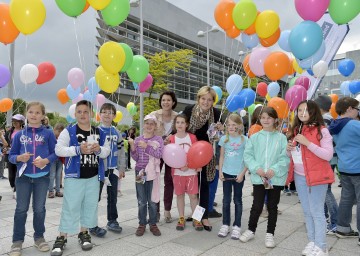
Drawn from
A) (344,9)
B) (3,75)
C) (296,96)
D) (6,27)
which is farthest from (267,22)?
(3,75)

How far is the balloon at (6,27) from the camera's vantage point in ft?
13.1

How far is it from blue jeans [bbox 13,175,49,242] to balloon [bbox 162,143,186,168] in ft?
4.76

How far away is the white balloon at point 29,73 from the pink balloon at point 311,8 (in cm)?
474

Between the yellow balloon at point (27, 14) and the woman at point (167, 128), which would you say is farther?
the woman at point (167, 128)

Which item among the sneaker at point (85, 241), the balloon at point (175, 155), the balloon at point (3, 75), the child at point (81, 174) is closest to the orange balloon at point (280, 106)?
the balloon at point (175, 155)

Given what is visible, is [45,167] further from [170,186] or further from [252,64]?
[252,64]

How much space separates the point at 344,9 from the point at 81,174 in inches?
152

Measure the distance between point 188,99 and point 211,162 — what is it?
144ft

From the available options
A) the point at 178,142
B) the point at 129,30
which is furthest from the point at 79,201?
the point at 129,30

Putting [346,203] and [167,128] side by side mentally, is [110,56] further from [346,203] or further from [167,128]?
[346,203]

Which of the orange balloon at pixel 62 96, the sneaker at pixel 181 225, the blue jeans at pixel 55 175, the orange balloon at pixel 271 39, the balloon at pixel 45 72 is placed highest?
the orange balloon at pixel 271 39

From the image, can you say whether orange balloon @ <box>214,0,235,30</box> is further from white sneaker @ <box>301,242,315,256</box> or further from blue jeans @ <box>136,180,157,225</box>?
white sneaker @ <box>301,242,315,256</box>

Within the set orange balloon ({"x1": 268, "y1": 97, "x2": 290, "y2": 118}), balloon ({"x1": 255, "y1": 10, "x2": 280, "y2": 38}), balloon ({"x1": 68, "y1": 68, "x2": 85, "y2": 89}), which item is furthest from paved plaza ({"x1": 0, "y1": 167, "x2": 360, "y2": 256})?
balloon ({"x1": 68, "y1": 68, "x2": 85, "y2": 89})

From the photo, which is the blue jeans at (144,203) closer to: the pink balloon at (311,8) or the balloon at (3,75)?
the pink balloon at (311,8)
